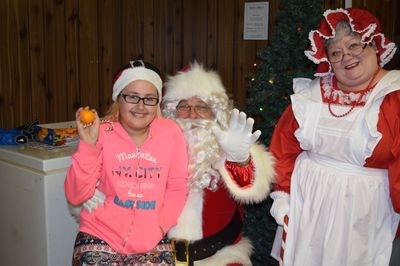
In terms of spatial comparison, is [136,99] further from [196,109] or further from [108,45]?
[108,45]

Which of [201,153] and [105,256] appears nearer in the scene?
[105,256]

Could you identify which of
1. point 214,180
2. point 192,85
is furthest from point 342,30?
point 214,180

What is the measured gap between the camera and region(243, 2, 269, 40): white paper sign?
350 cm

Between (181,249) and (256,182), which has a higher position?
(256,182)

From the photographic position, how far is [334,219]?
1701mm

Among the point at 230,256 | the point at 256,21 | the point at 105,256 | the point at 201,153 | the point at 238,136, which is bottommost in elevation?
the point at 230,256

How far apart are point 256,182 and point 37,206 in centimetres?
105

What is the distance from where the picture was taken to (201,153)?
6.32ft

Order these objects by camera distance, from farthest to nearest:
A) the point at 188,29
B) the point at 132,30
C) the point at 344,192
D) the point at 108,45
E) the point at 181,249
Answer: the point at 188,29, the point at 132,30, the point at 108,45, the point at 181,249, the point at 344,192

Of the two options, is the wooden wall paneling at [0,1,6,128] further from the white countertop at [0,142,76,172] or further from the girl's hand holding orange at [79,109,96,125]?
the girl's hand holding orange at [79,109,96,125]

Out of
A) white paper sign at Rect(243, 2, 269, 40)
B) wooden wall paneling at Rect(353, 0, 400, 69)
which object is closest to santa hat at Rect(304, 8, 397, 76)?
white paper sign at Rect(243, 2, 269, 40)

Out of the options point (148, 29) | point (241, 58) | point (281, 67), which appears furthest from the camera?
point (241, 58)

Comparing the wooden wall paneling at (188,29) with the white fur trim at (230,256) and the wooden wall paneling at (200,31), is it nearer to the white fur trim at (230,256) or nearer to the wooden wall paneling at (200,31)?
the wooden wall paneling at (200,31)

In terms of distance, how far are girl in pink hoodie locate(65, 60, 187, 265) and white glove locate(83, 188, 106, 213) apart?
0.04 feet
